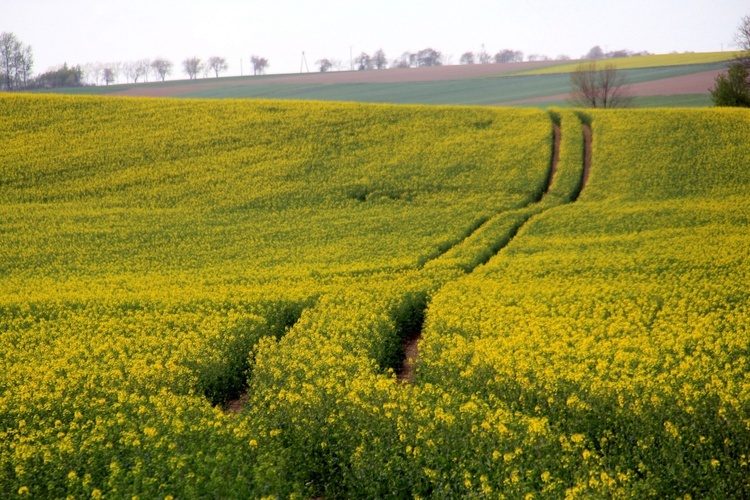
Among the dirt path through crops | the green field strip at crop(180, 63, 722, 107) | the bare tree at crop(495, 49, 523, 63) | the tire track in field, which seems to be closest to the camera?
the tire track in field

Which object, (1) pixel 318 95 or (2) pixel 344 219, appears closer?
(2) pixel 344 219

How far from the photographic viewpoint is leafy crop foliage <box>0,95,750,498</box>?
1101 centimetres

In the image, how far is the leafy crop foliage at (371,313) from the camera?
1101 cm

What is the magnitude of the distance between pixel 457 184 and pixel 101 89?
98951 millimetres

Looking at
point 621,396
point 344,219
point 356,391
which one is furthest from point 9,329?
point 344,219

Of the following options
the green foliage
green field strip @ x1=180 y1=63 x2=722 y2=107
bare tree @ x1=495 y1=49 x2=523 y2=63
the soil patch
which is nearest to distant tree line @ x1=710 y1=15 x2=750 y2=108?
the green foliage

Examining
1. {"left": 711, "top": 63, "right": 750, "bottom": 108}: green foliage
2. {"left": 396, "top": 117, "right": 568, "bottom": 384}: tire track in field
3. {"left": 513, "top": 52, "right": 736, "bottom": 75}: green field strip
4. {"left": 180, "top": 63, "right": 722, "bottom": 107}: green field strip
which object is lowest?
{"left": 396, "top": 117, "right": 568, "bottom": 384}: tire track in field

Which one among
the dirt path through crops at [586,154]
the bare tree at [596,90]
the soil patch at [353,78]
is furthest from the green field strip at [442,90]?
the dirt path through crops at [586,154]

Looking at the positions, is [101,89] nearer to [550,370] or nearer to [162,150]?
[162,150]

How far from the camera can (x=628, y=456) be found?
11.2 m

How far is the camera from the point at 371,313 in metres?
19.6

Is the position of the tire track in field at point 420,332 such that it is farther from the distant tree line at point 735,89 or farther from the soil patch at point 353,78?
the soil patch at point 353,78

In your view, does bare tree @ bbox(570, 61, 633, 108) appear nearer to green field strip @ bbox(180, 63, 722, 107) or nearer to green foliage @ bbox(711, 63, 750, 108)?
green foliage @ bbox(711, 63, 750, 108)

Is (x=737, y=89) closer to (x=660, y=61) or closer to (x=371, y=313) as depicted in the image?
(x=371, y=313)
